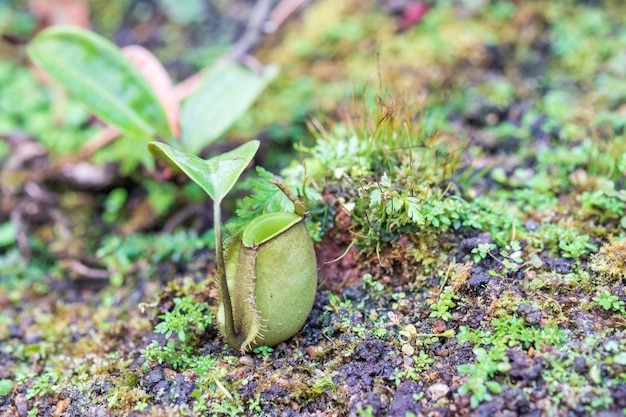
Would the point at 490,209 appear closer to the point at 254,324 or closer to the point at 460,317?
the point at 460,317

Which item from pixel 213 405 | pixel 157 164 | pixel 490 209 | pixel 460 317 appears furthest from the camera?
pixel 157 164

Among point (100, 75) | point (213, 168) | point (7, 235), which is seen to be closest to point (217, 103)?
point (100, 75)

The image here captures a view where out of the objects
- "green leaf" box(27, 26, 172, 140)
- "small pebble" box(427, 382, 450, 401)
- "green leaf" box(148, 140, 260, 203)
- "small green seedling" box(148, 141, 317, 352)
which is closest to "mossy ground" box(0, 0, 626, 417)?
"small pebble" box(427, 382, 450, 401)

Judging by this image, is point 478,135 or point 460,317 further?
point 478,135

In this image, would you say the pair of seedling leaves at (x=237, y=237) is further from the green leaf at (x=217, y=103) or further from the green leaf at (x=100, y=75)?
the green leaf at (x=217, y=103)

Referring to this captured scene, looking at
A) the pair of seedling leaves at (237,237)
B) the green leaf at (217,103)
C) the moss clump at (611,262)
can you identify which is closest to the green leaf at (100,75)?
the pair of seedling leaves at (237,237)

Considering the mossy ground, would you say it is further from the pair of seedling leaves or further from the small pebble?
the pair of seedling leaves

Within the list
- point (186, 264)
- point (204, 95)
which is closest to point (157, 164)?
point (204, 95)

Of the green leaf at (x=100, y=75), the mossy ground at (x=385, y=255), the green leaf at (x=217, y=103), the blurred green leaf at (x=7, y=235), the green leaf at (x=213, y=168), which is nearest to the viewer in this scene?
the green leaf at (x=213, y=168)
